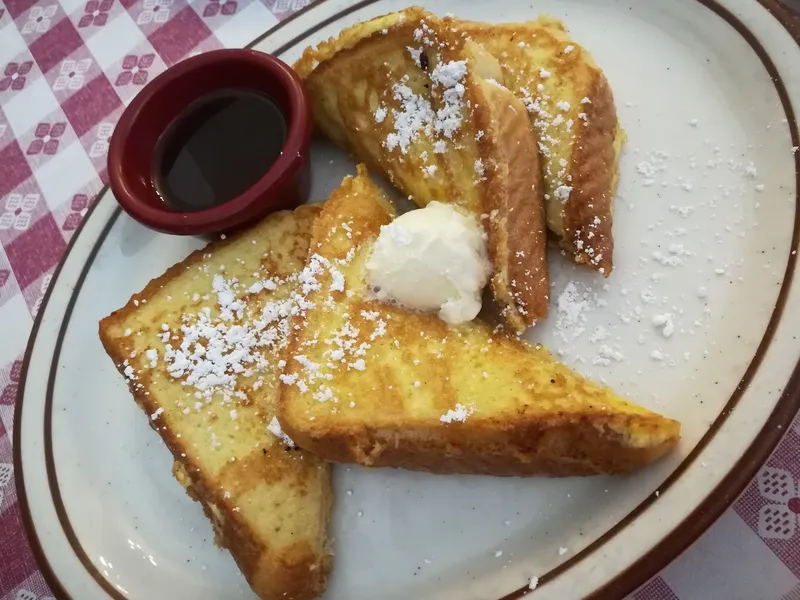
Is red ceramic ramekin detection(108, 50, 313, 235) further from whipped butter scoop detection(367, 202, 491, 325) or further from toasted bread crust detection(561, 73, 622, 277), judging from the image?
toasted bread crust detection(561, 73, 622, 277)

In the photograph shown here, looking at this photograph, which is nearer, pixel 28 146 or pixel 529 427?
pixel 529 427

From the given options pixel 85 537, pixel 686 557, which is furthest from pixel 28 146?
pixel 686 557

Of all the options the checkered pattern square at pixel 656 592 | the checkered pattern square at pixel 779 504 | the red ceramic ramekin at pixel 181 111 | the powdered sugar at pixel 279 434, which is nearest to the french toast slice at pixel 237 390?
the powdered sugar at pixel 279 434

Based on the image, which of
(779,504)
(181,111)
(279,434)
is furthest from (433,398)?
(181,111)

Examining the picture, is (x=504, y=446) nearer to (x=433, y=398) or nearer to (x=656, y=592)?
(x=433, y=398)

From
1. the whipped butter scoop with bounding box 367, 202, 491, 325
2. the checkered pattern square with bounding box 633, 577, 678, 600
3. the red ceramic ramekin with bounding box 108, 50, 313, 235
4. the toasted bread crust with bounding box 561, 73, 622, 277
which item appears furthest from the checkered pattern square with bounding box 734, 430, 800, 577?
the red ceramic ramekin with bounding box 108, 50, 313, 235

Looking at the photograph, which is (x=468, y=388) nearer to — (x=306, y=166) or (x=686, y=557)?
(x=686, y=557)
